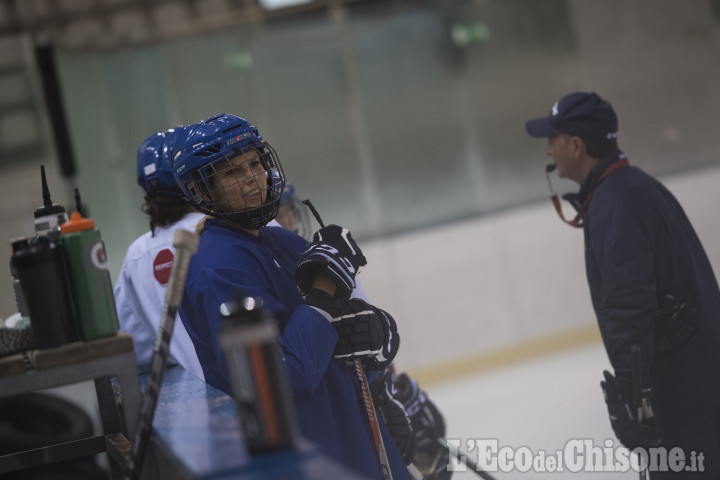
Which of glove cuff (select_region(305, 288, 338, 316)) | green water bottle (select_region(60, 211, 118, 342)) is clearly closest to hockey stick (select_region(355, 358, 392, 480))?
glove cuff (select_region(305, 288, 338, 316))

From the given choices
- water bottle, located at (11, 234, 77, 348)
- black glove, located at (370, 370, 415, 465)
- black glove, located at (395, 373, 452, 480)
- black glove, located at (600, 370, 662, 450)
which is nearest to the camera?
water bottle, located at (11, 234, 77, 348)

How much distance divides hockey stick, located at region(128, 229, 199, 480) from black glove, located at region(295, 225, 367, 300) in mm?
433

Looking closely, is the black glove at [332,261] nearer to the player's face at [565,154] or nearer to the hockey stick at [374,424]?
the hockey stick at [374,424]

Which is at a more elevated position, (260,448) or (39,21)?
(39,21)

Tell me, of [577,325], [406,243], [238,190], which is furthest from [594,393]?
[238,190]

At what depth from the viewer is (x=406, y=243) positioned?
18.7 feet

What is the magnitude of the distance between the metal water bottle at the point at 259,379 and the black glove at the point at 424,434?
1623 millimetres

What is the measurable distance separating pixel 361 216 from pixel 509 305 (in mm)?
1133

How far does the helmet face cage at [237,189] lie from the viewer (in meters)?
1.81

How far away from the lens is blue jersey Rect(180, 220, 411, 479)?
163 cm

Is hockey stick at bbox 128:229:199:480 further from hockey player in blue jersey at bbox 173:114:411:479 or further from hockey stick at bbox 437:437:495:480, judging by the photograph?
hockey stick at bbox 437:437:495:480

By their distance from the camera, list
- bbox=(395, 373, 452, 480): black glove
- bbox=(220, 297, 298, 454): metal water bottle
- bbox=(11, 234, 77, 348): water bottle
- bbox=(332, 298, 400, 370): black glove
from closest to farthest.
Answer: bbox=(220, 297, 298, 454): metal water bottle → bbox=(11, 234, 77, 348): water bottle → bbox=(332, 298, 400, 370): black glove → bbox=(395, 373, 452, 480): black glove

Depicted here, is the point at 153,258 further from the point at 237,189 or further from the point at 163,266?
the point at 237,189

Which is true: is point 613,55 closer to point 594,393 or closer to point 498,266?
point 498,266
